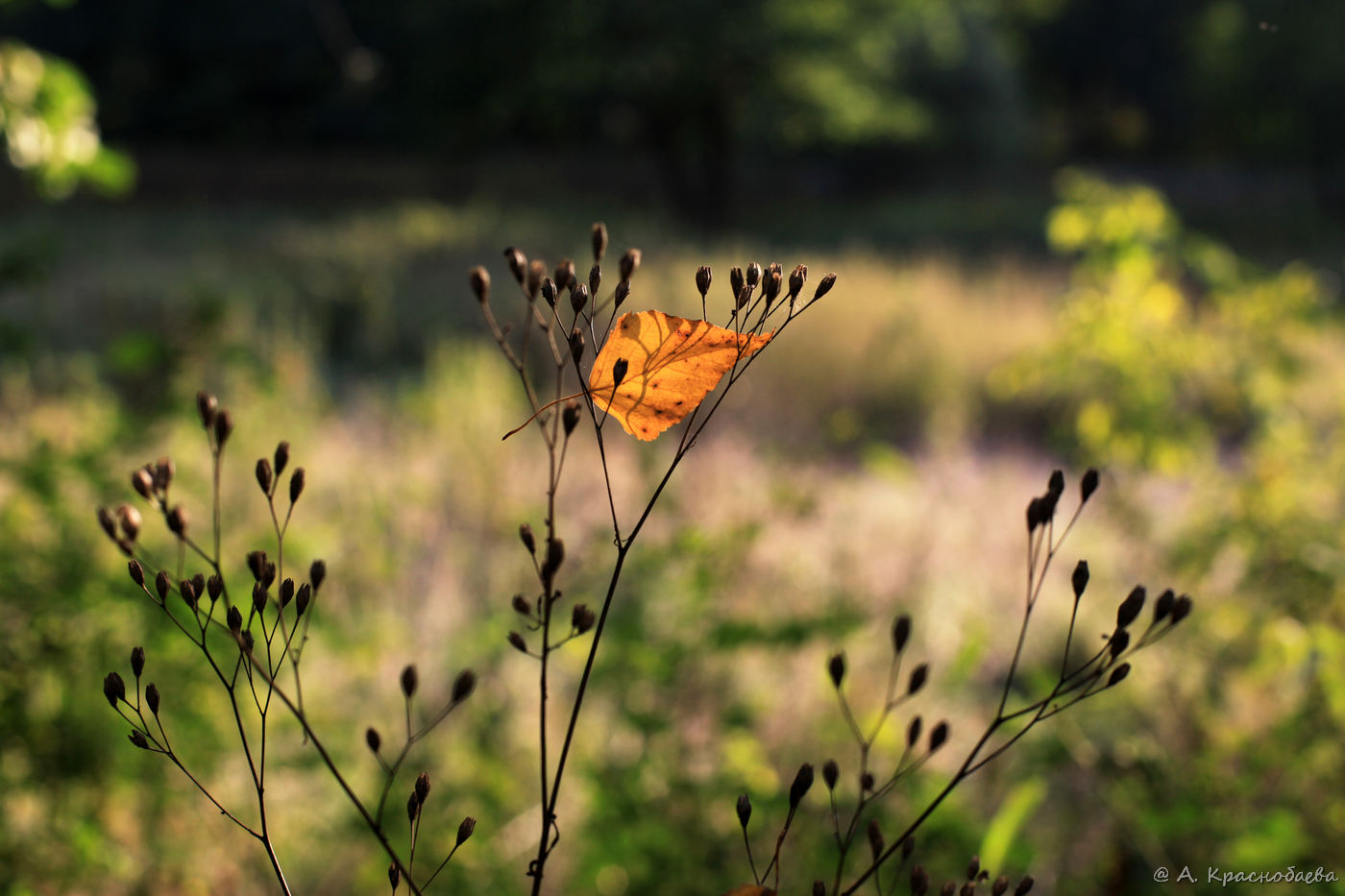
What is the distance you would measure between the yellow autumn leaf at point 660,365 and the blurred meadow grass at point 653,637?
106 centimetres

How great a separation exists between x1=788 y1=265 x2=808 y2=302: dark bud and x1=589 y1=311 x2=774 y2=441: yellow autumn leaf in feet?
0.15

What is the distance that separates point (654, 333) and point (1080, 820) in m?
2.28

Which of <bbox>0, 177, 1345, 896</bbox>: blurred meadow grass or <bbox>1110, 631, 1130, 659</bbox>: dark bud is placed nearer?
<bbox>1110, 631, 1130, 659</bbox>: dark bud

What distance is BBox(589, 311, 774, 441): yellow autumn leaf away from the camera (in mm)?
584

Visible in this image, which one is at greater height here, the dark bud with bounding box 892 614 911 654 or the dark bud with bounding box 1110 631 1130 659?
the dark bud with bounding box 892 614 911 654

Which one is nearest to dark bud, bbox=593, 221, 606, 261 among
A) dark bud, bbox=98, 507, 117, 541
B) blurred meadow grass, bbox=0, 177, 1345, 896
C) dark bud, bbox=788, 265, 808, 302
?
dark bud, bbox=788, 265, 808, 302

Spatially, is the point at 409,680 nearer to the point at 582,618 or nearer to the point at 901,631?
the point at 582,618

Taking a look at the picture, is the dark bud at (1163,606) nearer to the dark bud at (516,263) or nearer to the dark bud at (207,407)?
the dark bud at (516,263)

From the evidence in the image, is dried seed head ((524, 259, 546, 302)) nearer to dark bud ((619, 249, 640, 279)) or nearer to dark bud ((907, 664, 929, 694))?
dark bud ((619, 249, 640, 279))

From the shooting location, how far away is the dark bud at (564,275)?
628 millimetres

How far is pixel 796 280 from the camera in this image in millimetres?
627

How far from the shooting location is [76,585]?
176 cm

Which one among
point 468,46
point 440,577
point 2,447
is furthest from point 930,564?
point 468,46

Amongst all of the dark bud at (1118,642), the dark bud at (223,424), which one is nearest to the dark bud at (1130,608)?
the dark bud at (1118,642)
